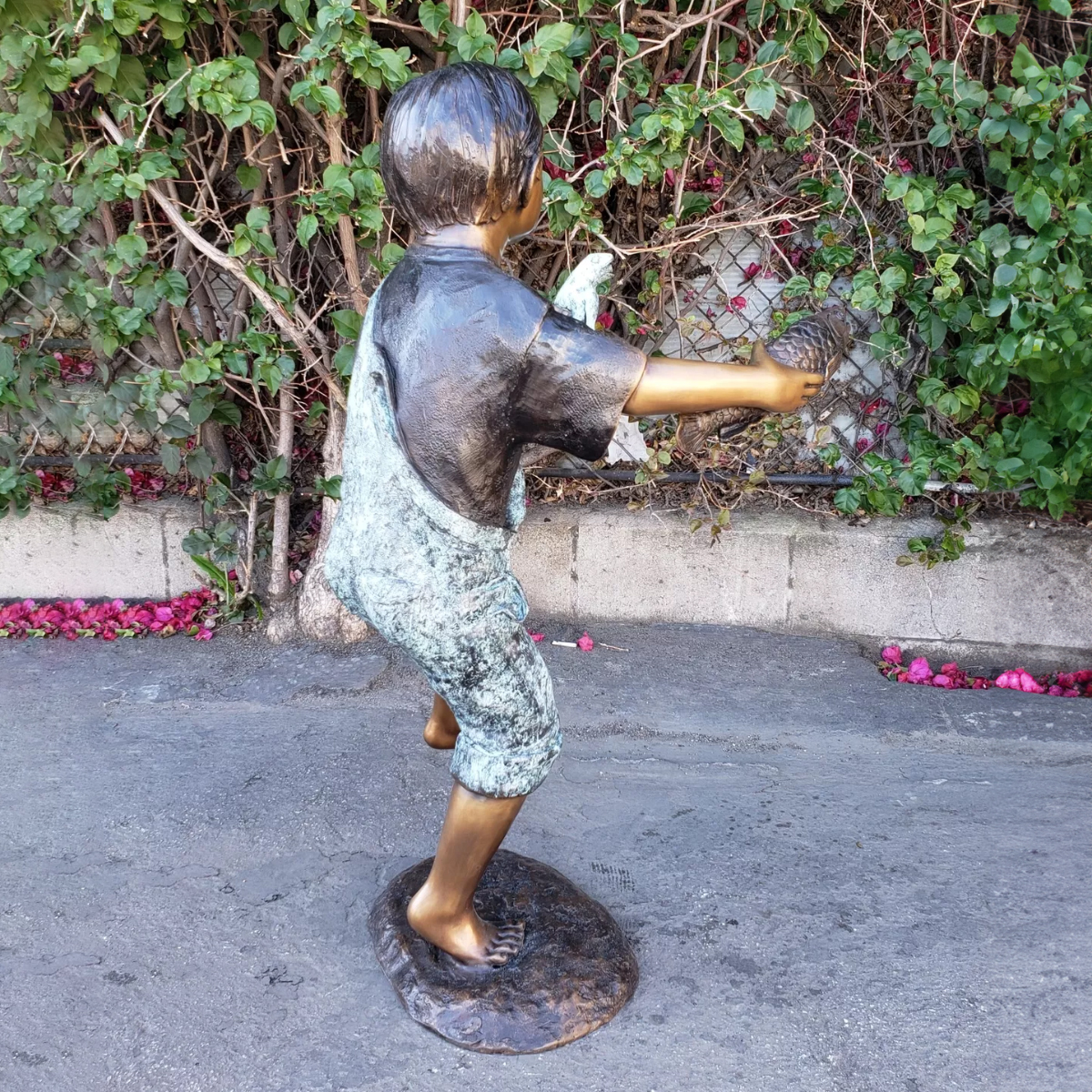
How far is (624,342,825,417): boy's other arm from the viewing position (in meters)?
1.64

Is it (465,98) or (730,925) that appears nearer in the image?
(465,98)

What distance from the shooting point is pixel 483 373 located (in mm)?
1673

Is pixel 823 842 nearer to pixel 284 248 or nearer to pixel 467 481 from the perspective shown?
pixel 467 481

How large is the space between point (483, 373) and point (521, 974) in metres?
1.33

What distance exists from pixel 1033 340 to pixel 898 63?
4.18 feet

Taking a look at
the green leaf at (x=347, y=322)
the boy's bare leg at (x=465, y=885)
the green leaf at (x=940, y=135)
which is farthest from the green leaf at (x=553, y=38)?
the boy's bare leg at (x=465, y=885)

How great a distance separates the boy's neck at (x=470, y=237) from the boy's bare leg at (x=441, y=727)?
1074 millimetres

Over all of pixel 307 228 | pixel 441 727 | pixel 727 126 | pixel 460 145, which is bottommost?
pixel 441 727

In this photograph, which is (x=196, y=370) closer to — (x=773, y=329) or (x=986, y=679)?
(x=773, y=329)

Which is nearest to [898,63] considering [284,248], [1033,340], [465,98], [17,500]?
[1033,340]

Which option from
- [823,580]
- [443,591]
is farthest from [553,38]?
[823,580]

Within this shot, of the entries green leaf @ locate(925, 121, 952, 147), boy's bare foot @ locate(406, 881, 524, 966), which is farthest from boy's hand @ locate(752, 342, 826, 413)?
green leaf @ locate(925, 121, 952, 147)

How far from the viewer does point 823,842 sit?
282cm

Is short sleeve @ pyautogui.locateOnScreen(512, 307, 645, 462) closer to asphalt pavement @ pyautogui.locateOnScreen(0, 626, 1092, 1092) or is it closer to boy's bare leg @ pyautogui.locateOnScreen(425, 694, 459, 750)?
boy's bare leg @ pyautogui.locateOnScreen(425, 694, 459, 750)
